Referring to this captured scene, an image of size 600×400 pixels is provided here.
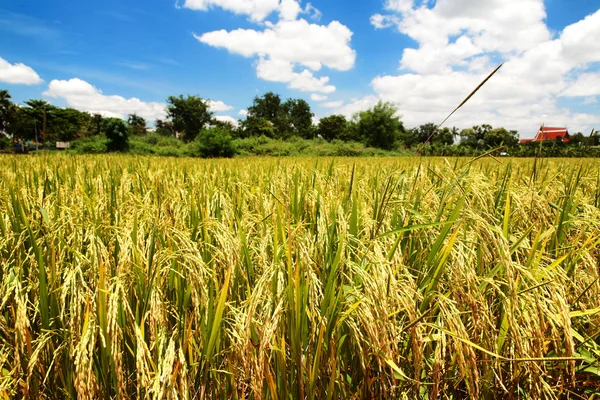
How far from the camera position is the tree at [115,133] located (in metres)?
23.9

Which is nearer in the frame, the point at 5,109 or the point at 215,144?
the point at 215,144

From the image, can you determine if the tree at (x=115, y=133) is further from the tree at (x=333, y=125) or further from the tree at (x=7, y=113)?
the tree at (x=333, y=125)

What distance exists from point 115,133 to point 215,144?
855cm

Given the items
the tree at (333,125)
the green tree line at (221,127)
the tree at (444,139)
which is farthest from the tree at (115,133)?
the tree at (333,125)

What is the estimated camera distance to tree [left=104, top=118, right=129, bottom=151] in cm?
2389

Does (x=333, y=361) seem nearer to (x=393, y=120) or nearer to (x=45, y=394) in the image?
(x=45, y=394)

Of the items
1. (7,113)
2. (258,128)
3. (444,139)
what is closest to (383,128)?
(444,139)

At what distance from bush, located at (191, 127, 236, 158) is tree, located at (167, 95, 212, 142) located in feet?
87.1

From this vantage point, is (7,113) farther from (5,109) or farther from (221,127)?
(221,127)

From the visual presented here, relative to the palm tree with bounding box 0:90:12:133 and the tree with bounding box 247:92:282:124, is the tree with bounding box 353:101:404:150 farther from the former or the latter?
the palm tree with bounding box 0:90:12:133

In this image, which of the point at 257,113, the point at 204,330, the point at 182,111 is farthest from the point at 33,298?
the point at 257,113

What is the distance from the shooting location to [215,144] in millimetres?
22766

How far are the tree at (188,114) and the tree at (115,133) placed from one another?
2392cm

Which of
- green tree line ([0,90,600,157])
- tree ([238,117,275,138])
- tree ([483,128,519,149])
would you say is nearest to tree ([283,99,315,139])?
green tree line ([0,90,600,157])
